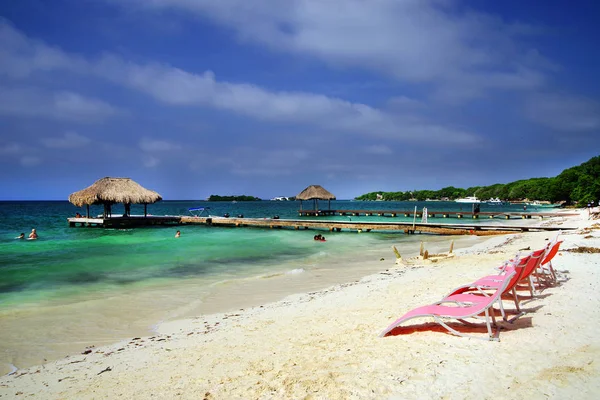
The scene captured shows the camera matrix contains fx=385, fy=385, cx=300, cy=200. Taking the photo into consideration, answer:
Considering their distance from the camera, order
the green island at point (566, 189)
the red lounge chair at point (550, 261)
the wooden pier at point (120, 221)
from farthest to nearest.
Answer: the green island at point (566, 189), the wooden pier at point (120, 221), the red lounge chair at point (550, 261)

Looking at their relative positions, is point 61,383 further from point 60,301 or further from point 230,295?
point 60,301

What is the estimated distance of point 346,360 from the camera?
4.05m

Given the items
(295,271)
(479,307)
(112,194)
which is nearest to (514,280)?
(479,307)

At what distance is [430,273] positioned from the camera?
977cm

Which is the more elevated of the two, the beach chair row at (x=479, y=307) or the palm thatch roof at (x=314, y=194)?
the palm thatch roof at (x=314, y=194)

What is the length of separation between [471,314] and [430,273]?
5678mm

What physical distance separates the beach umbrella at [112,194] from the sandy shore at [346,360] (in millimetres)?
30534

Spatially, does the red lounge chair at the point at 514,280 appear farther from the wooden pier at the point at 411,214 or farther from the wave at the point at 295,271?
the wooden pier at the point at 411,214

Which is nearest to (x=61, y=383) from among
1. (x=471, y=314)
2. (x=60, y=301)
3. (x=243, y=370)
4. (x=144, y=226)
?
(x=243, y=370)

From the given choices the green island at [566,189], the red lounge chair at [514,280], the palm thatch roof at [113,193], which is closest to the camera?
the red lounge chair at [514,280]

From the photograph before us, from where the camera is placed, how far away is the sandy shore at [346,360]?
3340 millimetres

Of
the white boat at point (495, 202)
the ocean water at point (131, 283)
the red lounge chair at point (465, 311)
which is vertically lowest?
the ocean water at point (131, 283)

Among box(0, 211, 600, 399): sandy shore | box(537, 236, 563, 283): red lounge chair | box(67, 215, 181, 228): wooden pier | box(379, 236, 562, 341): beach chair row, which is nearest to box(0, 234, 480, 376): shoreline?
box(0, 211, 600, 399): sandy shore

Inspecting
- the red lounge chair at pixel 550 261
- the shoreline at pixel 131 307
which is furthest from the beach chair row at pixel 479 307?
the shoreline at pixel 131 307
